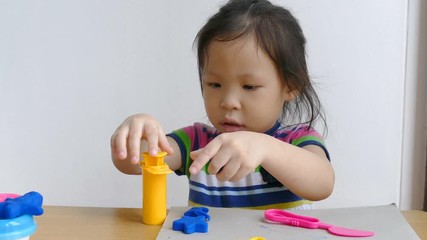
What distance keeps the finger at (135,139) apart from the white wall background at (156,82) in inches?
26.8

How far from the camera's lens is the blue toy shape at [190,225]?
0.55m

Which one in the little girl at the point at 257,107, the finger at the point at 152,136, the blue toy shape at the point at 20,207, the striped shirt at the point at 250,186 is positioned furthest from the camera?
the striped shirt at the point at 250,186

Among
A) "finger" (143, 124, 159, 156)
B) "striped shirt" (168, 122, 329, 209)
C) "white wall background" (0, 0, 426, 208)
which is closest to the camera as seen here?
"finger" (143, 124, 159, 156)

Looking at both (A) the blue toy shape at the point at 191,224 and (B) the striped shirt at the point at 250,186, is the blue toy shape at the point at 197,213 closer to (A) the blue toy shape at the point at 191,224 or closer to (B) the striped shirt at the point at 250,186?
(A) the blue toy shape at the point at 191,224

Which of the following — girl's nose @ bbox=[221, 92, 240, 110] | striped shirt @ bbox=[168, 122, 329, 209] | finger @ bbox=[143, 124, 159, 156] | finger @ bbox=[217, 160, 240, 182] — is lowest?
striped shirt @ bbox=[168, 122, 329, 209]

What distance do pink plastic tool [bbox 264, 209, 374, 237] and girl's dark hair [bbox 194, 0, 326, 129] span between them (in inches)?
11.4

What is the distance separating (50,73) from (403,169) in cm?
89

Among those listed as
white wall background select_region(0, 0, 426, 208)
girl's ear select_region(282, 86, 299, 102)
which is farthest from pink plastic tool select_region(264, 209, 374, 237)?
white wall background select_region(0, 0, 426, 208)

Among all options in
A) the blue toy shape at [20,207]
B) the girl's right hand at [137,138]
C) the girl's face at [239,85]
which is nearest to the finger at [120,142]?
the girl's right hand at [137,138]

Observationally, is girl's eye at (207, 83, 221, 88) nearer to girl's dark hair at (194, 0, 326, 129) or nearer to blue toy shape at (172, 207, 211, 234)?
girl's dark hair at (194, 0, 326, 129)

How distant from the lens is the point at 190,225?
0.55m

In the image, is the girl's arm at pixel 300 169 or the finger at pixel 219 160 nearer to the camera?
the finger at pixel 219 160

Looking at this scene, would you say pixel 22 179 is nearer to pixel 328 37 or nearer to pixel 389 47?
pixel 328 37

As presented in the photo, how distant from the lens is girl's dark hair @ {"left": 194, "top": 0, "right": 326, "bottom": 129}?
805 mm
